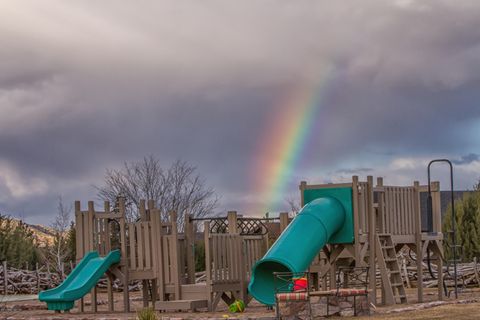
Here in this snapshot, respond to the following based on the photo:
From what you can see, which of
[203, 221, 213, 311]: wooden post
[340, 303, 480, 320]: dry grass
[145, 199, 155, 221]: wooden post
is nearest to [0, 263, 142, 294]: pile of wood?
[145, 199, 155, 221]: wooden post

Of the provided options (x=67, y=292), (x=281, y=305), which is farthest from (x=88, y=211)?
(x=281, y=305)

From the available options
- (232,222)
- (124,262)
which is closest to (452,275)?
(232,222)

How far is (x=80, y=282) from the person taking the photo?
21.0 metres

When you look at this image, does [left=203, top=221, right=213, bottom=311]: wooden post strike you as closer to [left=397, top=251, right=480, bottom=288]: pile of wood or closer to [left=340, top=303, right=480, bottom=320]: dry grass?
[left=340, top=303, right=480, bottom=320]: dry grass

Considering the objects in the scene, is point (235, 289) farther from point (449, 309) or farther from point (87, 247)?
point (449, 309)

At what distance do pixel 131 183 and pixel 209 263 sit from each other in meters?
26.4

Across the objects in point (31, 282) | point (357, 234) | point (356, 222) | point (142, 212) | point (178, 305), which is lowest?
point (31, 282)

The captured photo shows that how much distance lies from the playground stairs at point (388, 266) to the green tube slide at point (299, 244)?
48.5 inches

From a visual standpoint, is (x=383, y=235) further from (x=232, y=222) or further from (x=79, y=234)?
(x=79, y=234)

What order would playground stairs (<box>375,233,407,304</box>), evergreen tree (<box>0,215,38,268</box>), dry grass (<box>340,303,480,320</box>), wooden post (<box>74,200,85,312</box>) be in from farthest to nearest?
1. evergreen tree (<box>0,215,38,268</box>)
2. wooden post (<box>74,200,85,312</box>)
3. playground stairs (<box>375,233,407,304</box>)
4. dry grass (<box>340,303,480,320</box>)

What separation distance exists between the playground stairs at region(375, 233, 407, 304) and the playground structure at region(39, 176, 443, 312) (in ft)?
0.07

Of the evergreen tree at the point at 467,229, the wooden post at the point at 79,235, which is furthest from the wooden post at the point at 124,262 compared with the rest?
the evergreen tree at the point at 467,229

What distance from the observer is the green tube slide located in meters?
17.6

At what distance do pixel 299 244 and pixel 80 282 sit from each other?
5.99m
